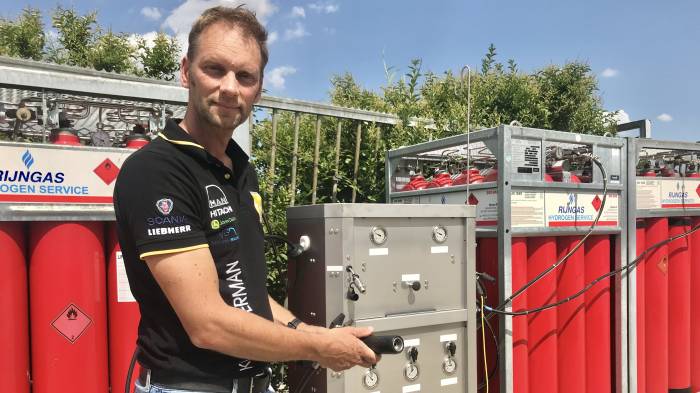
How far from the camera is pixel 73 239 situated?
2221mm

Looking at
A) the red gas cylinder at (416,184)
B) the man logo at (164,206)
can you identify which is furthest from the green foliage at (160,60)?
the man logo at (164,206)

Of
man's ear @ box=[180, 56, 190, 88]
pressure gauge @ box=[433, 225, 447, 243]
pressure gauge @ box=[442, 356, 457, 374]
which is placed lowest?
pressure gauge @ box=[442, 356, 457, 374]

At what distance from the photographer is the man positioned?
133 centimetres

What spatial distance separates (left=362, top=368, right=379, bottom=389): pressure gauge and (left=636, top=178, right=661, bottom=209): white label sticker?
2.19 m

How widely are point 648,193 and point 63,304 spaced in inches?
139

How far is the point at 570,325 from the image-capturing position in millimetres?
3166

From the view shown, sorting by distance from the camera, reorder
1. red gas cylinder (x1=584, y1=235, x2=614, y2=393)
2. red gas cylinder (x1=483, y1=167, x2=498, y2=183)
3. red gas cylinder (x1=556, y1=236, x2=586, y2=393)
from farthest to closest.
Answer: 1. red gas cylinder (x1=584, y1=235, x2=614, y2=393)
2. red gas cylinder (x1=556, y1=236, x2=586, y2=393)
3. red gas cylinder (x1=483, y1=167, x2=498, y2=183)

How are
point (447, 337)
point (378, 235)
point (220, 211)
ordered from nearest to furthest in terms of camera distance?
point (220, 211), point (378, 235), point (447, 337)

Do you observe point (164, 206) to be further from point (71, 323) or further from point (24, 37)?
point (24, 37)

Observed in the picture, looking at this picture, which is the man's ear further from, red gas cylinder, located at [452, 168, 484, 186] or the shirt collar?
red gas cylinder, located at [452, 168, 484, 186]

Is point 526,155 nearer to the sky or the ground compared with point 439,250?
nearer to the sky

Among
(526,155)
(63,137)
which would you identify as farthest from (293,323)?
(526,155)

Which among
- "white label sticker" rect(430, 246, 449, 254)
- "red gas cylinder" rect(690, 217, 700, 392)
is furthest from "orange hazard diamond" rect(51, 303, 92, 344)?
"red gas cylinder" rect(690, 217, 700, 392)

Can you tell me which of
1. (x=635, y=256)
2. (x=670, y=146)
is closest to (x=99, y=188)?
(x=635, y=256)
